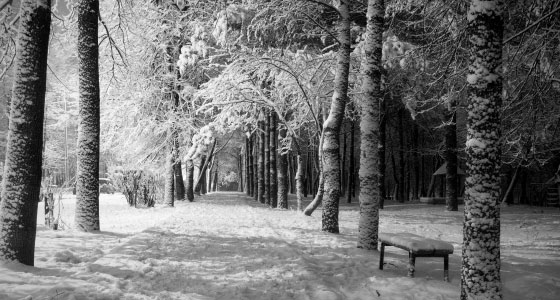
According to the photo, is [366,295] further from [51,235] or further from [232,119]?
[232,119]

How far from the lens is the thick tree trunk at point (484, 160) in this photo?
402cm

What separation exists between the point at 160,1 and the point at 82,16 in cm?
1051

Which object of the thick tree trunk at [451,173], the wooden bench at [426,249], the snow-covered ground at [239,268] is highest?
the thick tree trunk at [451,173]

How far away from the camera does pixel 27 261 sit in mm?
5320

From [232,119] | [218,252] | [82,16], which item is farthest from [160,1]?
[218,252]

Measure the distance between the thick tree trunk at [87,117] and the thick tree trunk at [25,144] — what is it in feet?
12.1

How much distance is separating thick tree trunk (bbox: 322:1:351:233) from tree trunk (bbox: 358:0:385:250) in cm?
212

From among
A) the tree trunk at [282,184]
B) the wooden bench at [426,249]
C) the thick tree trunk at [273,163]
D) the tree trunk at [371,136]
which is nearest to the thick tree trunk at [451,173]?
the tree trunk at [282,184]

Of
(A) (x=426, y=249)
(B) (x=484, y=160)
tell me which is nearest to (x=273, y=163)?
(A) (x=426, y=249)

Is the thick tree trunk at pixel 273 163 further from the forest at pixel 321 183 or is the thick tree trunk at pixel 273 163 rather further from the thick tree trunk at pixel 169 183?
the thick tree trunk at pixel 169 183

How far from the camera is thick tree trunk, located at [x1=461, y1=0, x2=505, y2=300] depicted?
402 cm

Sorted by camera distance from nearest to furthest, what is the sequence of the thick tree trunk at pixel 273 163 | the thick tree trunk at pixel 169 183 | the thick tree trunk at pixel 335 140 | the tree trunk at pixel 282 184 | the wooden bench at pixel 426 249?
1. the wooden bench at pixel 426 249
2. the thick tree trunk at pixel 335 140
3. the tree trunk at pixel 282 184
4. the thick tree trunk at pixel 169 183
5. the thick tree trunk at pixel 273 163

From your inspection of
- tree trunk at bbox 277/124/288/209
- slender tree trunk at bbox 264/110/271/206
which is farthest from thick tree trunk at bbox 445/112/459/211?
slender tree trunk at bbox 264/110/271/206

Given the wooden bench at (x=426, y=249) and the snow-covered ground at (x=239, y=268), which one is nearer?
the snow-covered ground at (x=239, y=268)
